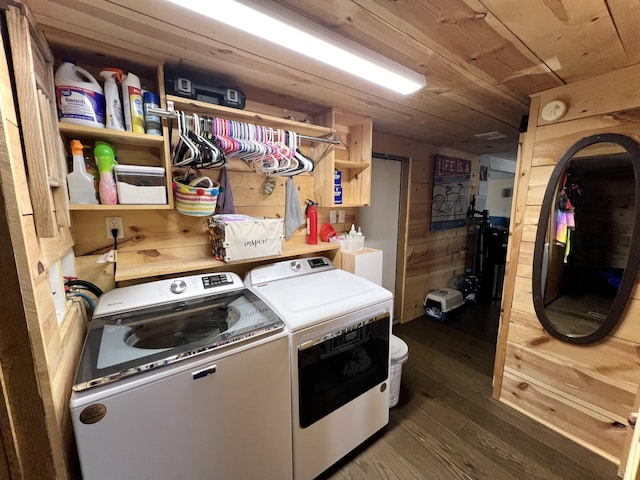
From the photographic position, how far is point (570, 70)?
52.3 inches

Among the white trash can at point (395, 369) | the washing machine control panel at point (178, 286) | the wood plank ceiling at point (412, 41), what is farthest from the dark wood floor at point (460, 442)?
the wood plank ceiling at point (412, 41)

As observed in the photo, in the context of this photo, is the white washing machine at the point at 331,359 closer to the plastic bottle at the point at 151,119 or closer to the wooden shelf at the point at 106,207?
the wooden shelf at the point at 106,207

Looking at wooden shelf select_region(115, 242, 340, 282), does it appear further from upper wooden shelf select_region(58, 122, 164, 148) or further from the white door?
the white door

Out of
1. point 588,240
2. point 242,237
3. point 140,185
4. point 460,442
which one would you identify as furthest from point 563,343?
point 140,185

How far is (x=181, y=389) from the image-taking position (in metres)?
0.94

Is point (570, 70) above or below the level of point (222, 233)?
above

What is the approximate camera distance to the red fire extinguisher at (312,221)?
1.95 metres

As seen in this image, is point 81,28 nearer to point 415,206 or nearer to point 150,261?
point 150,261

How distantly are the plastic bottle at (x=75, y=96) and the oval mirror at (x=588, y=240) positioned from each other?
239 cm

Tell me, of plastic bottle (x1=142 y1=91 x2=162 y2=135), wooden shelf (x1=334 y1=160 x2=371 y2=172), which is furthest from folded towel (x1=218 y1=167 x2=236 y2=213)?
wooden shelf (x1=334 y1=160 x2=371 y2=172)

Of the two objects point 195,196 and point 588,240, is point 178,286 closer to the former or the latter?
point 195,196

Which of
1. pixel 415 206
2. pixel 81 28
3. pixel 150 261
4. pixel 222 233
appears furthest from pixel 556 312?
pixel 81 28

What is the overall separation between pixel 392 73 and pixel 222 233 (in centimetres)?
115

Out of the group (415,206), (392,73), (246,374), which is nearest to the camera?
(246,374)
